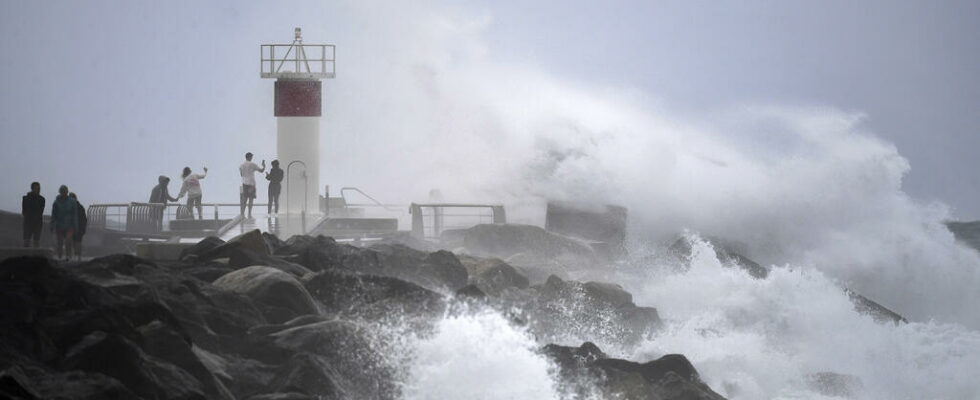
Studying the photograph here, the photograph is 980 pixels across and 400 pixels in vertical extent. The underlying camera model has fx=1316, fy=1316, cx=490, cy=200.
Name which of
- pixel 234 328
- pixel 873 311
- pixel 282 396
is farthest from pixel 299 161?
pixel 282 396

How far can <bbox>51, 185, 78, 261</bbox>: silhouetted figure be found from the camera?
17.1 m

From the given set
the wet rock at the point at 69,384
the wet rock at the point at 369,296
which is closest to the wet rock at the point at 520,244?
the wet rock at the point at 369,296

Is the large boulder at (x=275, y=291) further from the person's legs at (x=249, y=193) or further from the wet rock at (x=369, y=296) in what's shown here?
the person's legs at (x=249, y=193)

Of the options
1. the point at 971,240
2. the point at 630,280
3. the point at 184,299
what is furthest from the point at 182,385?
the point at 971,240

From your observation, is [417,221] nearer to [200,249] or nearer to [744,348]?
[744,348]

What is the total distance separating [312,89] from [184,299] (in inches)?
676

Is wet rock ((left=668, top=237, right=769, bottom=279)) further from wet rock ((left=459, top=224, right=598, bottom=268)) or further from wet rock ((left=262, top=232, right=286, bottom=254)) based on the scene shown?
wet rock ((left=262, top=232, right=286, bottom=254))

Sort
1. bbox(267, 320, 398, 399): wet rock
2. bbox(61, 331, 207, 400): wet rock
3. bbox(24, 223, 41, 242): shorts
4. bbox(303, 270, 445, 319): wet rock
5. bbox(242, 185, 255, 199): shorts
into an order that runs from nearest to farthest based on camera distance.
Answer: bbox(61, 331, 207, 400): wet rock
bbox(267, 320, 398, 399): wet rock
bbox(303, 270, 445, 319): wet rock
bbox(24, 223, 41, 242): shorts
bbox(242, 185, 255, 199): shorts

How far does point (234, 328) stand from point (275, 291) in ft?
3.61

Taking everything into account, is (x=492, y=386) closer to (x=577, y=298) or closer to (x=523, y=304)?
(x=523, y=304)

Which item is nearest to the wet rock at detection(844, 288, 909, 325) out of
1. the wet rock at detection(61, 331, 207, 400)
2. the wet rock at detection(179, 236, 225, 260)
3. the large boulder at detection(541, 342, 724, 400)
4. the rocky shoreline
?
the rocky shoreline

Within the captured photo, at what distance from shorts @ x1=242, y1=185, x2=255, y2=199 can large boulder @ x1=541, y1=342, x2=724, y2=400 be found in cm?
1365

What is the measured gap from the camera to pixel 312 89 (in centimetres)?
2847

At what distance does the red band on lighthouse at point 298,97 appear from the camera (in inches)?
1118
